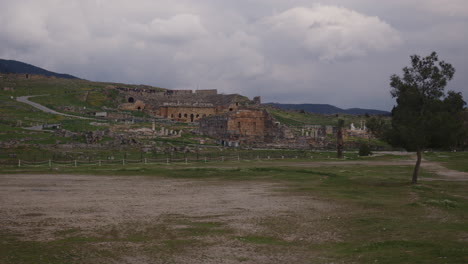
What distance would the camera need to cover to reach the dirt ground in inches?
484

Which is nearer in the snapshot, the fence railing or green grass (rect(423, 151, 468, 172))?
the fence railing

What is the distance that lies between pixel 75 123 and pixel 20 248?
208ft

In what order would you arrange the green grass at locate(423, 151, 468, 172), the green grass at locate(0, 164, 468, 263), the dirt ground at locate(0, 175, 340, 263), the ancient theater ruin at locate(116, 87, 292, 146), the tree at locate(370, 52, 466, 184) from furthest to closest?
1. the ancient theater ruin at locate(116, 87, 292, 146)
2. the green grass at locate(423, 151, 468, 172)
3. the tree at locate(370, 52, 466, 184)
4. the dirt ground at locate(0, 175, 340, 263)
5. the green grass at locate(0, 164, 468, 263)

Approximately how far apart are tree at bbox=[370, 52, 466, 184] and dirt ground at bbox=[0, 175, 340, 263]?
327 inches

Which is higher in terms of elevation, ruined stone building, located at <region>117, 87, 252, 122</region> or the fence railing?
ruined stone building, located at <region>117, 87, 252, 122</region>

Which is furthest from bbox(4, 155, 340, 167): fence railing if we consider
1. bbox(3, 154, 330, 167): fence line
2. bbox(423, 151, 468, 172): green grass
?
bbox(423, 151, 468, 172): green grass

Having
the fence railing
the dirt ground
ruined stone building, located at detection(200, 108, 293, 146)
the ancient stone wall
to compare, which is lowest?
the fence railing

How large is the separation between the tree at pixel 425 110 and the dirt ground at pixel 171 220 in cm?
831

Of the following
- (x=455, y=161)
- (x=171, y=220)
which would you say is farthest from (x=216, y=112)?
(x=171, y=220)

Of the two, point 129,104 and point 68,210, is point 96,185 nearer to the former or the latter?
point 68,210

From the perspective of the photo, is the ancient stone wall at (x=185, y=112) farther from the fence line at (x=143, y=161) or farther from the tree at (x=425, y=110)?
the tree at (x=425, y=110)

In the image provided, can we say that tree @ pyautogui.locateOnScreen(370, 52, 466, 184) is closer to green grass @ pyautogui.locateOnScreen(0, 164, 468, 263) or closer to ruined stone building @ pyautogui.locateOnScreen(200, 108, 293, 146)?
green grass @ pyautogui.locateOnScreen(0, 164, 468, 263)

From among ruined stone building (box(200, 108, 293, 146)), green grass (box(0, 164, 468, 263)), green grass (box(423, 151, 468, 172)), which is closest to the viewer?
green grass (box(0, 164, 468, 263))

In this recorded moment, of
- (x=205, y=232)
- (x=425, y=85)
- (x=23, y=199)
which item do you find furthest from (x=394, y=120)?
(x=23, y=199)
